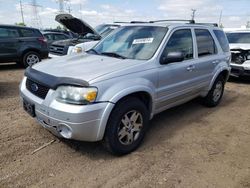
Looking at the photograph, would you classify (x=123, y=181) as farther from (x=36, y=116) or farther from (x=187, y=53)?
(x=187, y=53)

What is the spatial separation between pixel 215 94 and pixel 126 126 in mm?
3042

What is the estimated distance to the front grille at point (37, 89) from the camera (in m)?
3.18

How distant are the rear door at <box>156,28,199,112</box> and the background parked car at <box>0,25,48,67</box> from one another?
6909 mm

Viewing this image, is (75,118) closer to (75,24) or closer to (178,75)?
(178,75)

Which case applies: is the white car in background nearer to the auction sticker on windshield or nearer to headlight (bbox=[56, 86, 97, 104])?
the auction sticker on windshield

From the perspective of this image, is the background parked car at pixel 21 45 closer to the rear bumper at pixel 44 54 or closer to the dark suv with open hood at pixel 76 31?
the rear bumper at pixel 44 54

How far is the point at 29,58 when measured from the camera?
382 inches

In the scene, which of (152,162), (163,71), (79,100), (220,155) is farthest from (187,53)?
(79,100)

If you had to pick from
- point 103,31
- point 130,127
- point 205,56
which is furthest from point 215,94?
point 103,31

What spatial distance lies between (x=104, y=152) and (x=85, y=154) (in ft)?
0.86

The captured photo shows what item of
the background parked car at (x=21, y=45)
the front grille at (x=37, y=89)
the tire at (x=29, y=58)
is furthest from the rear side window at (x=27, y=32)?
the front grille at (x=37, y=89)

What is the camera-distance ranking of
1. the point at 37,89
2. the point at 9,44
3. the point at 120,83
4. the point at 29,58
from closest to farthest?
the point at 120,83 → the point at 37,89 → the point at 9,44 → the point at 29,58

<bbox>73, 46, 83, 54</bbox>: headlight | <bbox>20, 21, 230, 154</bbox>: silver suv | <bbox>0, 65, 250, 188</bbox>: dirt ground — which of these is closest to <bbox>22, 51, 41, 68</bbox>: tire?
<bbox>73, 46, 83, 54</bbox>: headlight

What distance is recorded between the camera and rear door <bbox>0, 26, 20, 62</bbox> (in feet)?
29.5
